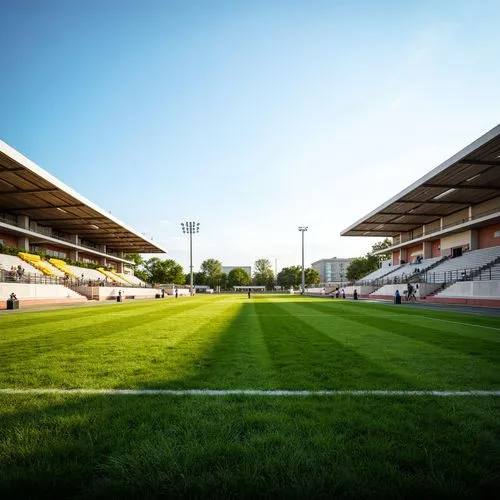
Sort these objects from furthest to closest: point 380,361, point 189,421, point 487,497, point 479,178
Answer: point 479,178, point 380,361, point 189,421, point 487,497

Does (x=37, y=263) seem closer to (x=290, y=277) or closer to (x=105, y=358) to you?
(x=105, y=358)

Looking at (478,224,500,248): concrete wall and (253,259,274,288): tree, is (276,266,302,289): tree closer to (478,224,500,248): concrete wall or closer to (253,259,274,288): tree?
(253,259,274,288): tree

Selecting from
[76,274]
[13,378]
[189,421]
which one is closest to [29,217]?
[76,274]

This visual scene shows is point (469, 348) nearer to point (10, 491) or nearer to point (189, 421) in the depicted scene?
point (189, 421)

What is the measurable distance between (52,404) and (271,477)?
9.82 ft

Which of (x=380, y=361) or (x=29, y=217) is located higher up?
(x=29, y=217)

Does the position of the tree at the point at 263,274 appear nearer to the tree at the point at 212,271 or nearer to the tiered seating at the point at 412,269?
the tree at the point at 212,271

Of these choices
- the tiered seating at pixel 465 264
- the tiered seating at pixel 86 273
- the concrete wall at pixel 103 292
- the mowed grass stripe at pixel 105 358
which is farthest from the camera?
the tiered seating at pixel 86 273

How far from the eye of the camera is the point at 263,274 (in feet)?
516

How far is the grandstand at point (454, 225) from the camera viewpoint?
2702cm

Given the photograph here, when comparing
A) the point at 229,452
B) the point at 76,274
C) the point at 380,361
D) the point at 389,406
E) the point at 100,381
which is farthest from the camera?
the point at 76,274

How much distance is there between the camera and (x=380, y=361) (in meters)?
6.37

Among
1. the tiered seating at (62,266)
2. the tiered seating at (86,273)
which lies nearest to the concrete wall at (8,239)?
the tiered seating at (62,266)

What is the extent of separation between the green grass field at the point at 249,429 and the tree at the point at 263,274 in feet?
492
